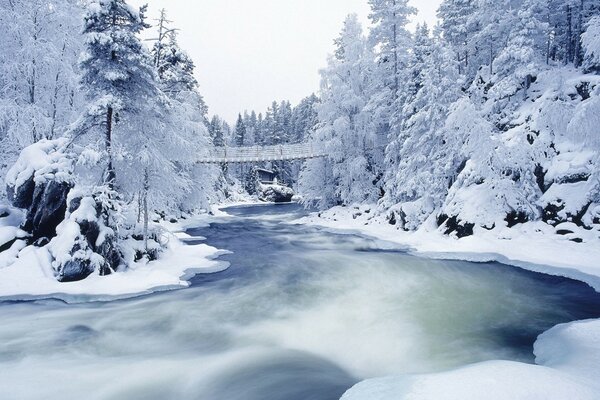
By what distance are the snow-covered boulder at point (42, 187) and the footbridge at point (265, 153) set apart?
18.6 metres

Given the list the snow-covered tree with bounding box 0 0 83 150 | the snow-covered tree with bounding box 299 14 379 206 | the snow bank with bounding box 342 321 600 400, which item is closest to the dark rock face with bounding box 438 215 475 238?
the snow-covered tree with bounding box 299 14 379 206

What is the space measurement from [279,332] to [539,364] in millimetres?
4927

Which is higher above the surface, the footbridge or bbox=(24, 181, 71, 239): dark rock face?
the footbridge

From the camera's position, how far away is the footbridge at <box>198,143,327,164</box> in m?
31.8

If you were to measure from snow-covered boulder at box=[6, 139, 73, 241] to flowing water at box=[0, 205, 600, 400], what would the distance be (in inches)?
151

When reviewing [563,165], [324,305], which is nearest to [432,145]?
[563,165]

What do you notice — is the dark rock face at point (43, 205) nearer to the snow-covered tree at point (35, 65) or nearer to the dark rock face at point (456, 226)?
the snow-covered tree at point (35, 65)

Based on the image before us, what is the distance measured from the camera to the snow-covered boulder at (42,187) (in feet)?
38.6

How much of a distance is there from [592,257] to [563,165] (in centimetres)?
502

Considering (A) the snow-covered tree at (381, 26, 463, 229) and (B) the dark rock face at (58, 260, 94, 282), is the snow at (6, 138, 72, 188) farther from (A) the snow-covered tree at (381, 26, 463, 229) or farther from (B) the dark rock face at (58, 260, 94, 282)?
(A) the snow-covered tree at (381, 26, 463, 229)

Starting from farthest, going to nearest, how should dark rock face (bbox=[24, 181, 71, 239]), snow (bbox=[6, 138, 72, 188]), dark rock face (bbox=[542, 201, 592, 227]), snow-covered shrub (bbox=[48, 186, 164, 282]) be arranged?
dark rock face (bbox=[542, 201, 592, 227]) → snow (bbox=[6, 138, 72, 188]) → dark rock face (bbox=[24, 181, 71, 239]) → snow-covered shrub (bbox=[48, 186, 164, 282])

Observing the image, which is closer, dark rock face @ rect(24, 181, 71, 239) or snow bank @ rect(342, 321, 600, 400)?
snow bank @ rect(342, 321, 600, 400)

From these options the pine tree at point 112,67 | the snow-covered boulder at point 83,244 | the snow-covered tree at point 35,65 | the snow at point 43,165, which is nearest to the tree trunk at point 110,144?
the pine tree at point 112,67

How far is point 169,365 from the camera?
624 centimetres
